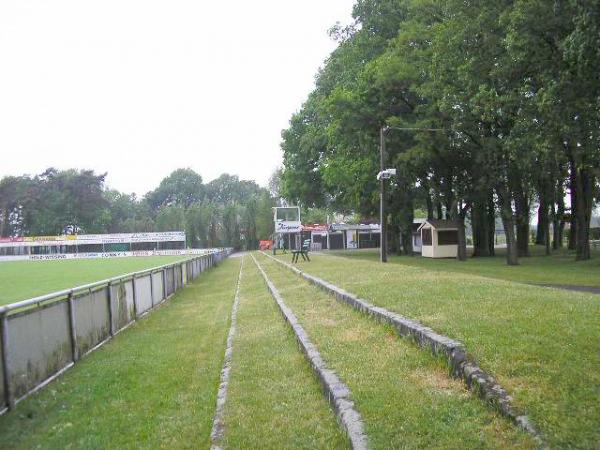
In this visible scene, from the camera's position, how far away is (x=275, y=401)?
5.66 meters

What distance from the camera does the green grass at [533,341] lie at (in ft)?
13.4

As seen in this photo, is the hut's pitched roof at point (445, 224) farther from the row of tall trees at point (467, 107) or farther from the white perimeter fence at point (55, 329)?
the white perimeter fence at point (55, 329)

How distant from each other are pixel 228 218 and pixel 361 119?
249ft

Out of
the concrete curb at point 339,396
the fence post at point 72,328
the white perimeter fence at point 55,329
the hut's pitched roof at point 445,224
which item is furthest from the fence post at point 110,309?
the hut's pitched roof at point 445,224

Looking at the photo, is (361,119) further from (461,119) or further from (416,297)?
(416,297)

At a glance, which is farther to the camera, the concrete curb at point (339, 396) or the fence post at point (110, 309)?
the fence post at point (110, 309)

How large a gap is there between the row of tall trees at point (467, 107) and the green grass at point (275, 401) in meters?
13.5

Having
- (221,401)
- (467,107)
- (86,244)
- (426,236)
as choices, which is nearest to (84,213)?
(86,244)

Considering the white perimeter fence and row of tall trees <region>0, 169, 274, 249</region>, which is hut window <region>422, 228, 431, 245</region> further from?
row of tall trees <region>0, 169, 274, 249</region>

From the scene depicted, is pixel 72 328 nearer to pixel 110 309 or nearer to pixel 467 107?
pixel 110 309

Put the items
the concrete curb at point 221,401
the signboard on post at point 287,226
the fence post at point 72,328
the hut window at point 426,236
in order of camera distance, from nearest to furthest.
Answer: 1. the concrete curb at point 221,401
2. the fence post at point 72,328
3. the hut window at point 426,236
4. the signboard on post at point 287,226

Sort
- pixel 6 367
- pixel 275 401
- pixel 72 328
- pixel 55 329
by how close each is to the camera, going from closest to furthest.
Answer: pixel 275 401 → pixel 6 367 → pixel 55 329 → pixel 72 328

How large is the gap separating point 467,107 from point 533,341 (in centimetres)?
2222

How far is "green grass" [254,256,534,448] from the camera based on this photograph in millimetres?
4070
